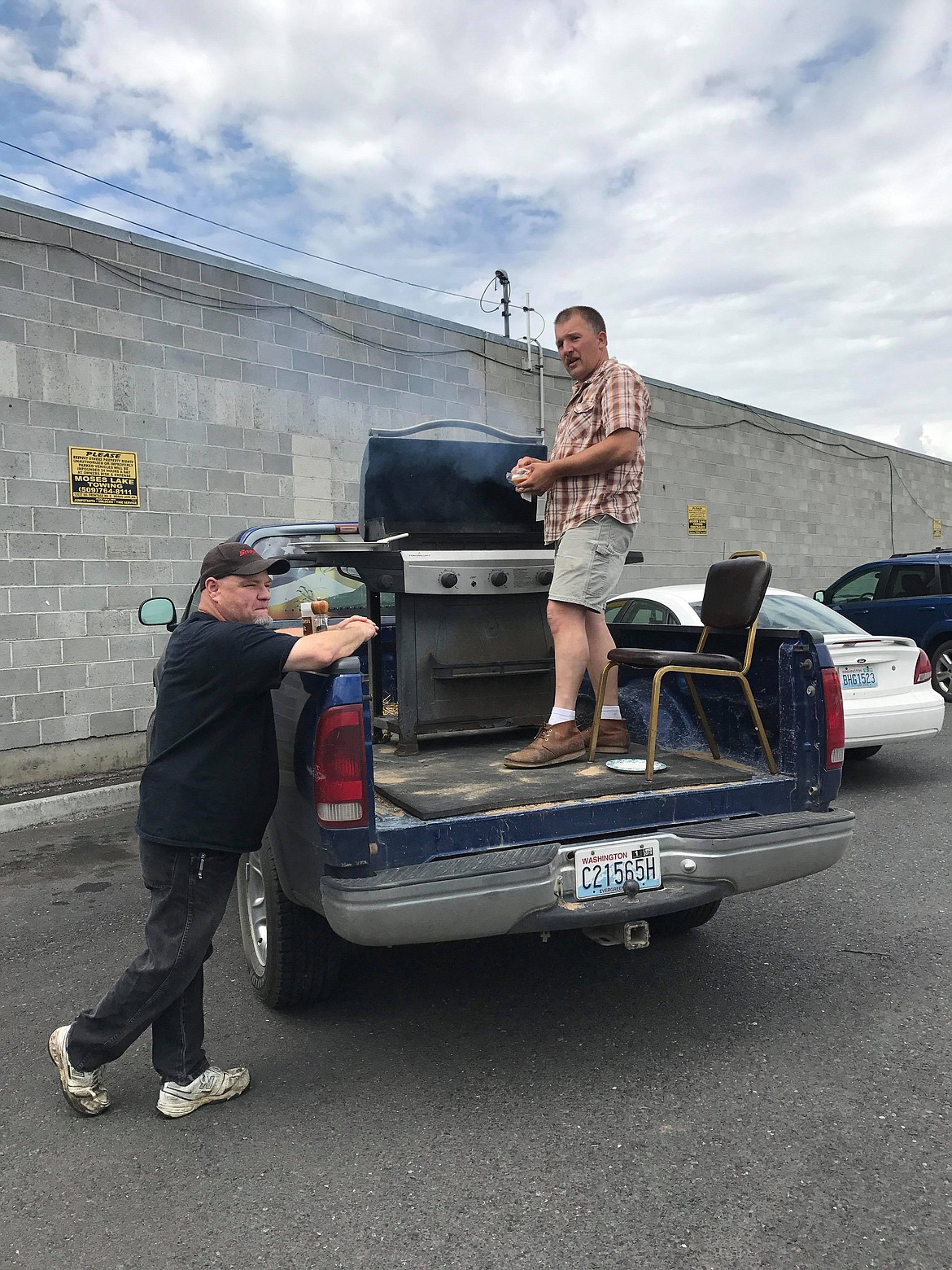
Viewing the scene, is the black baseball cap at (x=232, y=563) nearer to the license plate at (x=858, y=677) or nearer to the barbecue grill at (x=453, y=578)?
the barbecue grill at (x=453, y=578)

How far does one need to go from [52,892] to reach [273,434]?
502 cm

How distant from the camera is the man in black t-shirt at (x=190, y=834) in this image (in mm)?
2771

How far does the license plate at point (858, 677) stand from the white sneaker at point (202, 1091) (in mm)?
4893

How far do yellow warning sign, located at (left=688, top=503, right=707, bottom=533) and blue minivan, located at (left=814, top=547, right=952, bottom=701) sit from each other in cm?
278

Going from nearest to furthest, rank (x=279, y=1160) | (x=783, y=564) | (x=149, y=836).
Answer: (x=279, y=1160) < (x=149, y=836) < (x=783, y=564)

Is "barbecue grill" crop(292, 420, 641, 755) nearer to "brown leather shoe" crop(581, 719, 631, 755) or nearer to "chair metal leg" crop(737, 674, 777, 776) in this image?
"brown leather shoe" crop(581, 719, 631, 755)

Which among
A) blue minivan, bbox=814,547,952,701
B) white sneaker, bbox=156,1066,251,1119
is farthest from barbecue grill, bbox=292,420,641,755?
blue minivan, bbox=814,547,952,701

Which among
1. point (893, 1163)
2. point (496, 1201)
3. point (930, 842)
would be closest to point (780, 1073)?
point (893, 1163)

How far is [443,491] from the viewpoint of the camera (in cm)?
457

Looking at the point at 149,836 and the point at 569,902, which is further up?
the point at 149,836

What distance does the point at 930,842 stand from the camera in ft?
17.7

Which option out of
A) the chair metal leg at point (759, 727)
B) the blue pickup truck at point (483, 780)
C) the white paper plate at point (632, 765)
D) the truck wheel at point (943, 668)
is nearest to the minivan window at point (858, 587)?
the truck wheel at point (943, 668)

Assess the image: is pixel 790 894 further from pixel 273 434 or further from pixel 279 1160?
pixel 273 434

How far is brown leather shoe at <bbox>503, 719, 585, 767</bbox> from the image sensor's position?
365 cm
